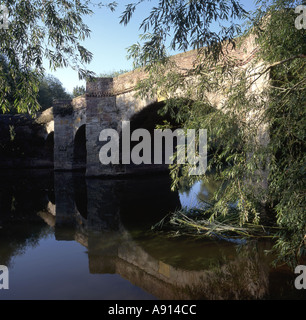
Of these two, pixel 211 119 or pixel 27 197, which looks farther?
pixel 27 197

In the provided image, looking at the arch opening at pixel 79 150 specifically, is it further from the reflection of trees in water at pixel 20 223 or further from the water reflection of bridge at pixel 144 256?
the water reflection of bridge at pixel 144 256

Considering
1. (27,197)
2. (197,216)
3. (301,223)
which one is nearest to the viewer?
(301,223)

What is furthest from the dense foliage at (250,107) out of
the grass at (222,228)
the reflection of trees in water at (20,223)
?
the reflection of trees in water at (20,223)

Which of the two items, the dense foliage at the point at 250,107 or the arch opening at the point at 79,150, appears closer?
the dense foliage at the point at 250,107

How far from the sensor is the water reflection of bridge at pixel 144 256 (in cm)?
283

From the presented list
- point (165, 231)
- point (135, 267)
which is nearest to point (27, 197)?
point (165, 231)

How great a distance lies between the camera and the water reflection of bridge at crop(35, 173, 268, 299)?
9.28ft

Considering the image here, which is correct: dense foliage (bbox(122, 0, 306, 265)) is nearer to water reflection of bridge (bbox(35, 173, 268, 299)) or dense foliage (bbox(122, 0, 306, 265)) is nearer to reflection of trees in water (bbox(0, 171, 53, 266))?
water reflection of bridge (bbox(35, 173, 268, 299))

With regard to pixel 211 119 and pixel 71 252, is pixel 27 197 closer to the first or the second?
pixel 71 252

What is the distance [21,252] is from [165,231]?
6.98ft

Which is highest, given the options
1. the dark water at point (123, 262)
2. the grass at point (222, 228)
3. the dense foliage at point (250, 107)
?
the dense foliage at point (250, 107)

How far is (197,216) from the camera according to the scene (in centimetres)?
523

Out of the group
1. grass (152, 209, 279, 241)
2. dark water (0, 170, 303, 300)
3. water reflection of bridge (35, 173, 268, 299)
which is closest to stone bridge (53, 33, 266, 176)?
water reflection of bridge (35, 173, 268, 299)
